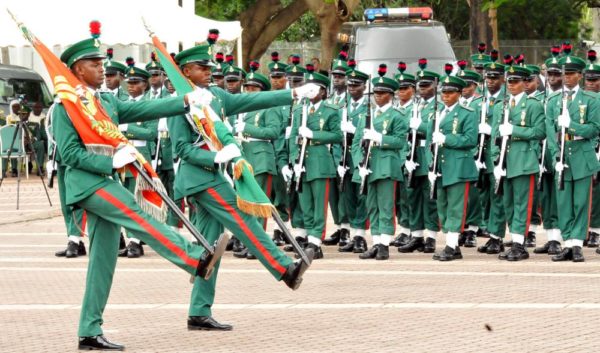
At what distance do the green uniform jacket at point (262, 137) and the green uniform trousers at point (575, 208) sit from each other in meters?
3.23

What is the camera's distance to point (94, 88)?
10391 millimetres

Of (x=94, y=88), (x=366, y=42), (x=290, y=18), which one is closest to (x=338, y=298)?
(x=94, y=88)

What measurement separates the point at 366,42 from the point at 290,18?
10.4 meters

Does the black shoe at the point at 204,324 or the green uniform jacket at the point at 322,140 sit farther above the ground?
the green uniform jacket at the point at 322,140

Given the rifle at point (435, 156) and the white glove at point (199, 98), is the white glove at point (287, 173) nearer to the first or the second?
the rifle at point (435, 156)

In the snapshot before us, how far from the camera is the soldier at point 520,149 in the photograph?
15.5 metres

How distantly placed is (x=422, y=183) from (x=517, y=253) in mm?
1826

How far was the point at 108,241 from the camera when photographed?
10180mm

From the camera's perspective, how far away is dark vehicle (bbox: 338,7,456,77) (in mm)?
27094

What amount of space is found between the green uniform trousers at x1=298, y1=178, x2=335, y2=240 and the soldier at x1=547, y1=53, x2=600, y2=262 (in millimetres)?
2514

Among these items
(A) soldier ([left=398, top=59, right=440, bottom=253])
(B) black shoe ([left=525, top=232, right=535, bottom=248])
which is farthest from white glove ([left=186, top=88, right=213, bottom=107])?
(B) black shoe ([left=525, top=232, right=535, bottom=248])

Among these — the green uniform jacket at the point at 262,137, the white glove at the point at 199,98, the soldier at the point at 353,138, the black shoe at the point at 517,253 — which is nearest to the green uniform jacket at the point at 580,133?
the black shoe at the point at 517,253

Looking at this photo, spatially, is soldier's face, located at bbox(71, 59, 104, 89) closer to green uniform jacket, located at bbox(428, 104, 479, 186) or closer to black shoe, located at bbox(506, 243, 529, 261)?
green uniform jacket, located at bbox(428, 104, 479, 186)

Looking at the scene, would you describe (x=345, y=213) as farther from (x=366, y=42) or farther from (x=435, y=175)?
(x=366, y=42)
